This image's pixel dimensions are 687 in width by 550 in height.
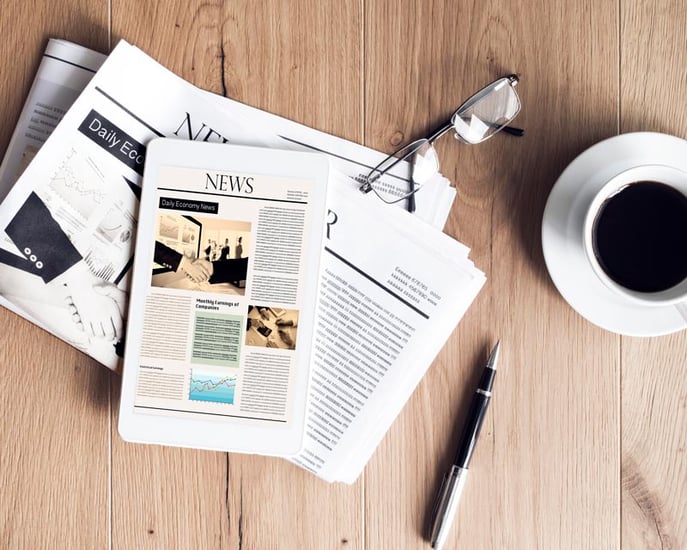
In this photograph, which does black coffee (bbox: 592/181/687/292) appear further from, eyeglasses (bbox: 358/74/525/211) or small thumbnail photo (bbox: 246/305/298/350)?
small thumbnail photo (bbox: 246/305/298/350)

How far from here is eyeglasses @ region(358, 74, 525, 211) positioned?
54 centimetres

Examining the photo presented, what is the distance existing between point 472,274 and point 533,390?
0.12 metres

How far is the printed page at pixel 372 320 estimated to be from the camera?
0.54 m

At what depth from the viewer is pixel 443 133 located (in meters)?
0.54

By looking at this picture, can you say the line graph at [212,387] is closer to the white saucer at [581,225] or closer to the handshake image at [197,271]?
the handshake image at [197,271]

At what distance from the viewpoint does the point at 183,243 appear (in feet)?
1.77

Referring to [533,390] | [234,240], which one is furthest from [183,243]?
[533,390]

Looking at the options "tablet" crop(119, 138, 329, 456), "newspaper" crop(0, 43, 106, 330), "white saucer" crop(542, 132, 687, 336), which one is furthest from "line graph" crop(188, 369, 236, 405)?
"white saucer" crop(542, 132, 687, 336)

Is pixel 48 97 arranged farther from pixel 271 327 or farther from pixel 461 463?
pixel 461 463

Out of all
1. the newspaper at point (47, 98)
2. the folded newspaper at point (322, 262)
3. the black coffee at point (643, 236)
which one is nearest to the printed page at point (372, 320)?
the folded newspaper at point (322, 262)

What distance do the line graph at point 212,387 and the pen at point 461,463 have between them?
20 centimetres

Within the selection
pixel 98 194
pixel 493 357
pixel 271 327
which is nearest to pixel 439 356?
pixel 493 357

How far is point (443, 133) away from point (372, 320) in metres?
0.17

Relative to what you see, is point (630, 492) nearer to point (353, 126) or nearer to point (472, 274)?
point (472, 274)
